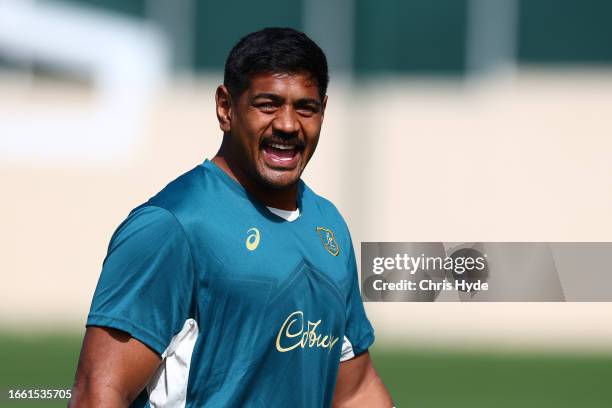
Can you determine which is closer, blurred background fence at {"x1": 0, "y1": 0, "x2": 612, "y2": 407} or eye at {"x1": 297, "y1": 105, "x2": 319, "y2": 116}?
eye at {"x1": 297, "y1": 105, "x2": 319, "y2": 116}

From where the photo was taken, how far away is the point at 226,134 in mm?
Result: 2303

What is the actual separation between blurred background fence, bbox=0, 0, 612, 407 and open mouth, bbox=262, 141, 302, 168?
2.88 m

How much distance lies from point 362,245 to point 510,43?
117 cm

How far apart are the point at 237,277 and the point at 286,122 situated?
33 centimetres

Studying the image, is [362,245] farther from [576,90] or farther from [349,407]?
[349,407]

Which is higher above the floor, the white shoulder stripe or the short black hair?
the short black hair

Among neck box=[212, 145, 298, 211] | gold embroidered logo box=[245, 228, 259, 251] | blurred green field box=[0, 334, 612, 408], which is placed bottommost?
gold embroidered logo box=[245, 228, 259, 251]

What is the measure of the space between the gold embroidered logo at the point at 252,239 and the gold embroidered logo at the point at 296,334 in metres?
0.16

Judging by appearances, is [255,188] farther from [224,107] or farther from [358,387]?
[358,387]

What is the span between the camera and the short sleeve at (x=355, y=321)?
248cm

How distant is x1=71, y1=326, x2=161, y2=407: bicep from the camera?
6.53ft

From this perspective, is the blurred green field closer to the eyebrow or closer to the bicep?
the eyebrow

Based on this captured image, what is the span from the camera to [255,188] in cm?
229

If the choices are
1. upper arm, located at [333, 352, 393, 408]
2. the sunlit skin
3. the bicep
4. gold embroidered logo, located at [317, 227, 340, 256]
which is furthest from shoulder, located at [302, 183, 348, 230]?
the bicep
